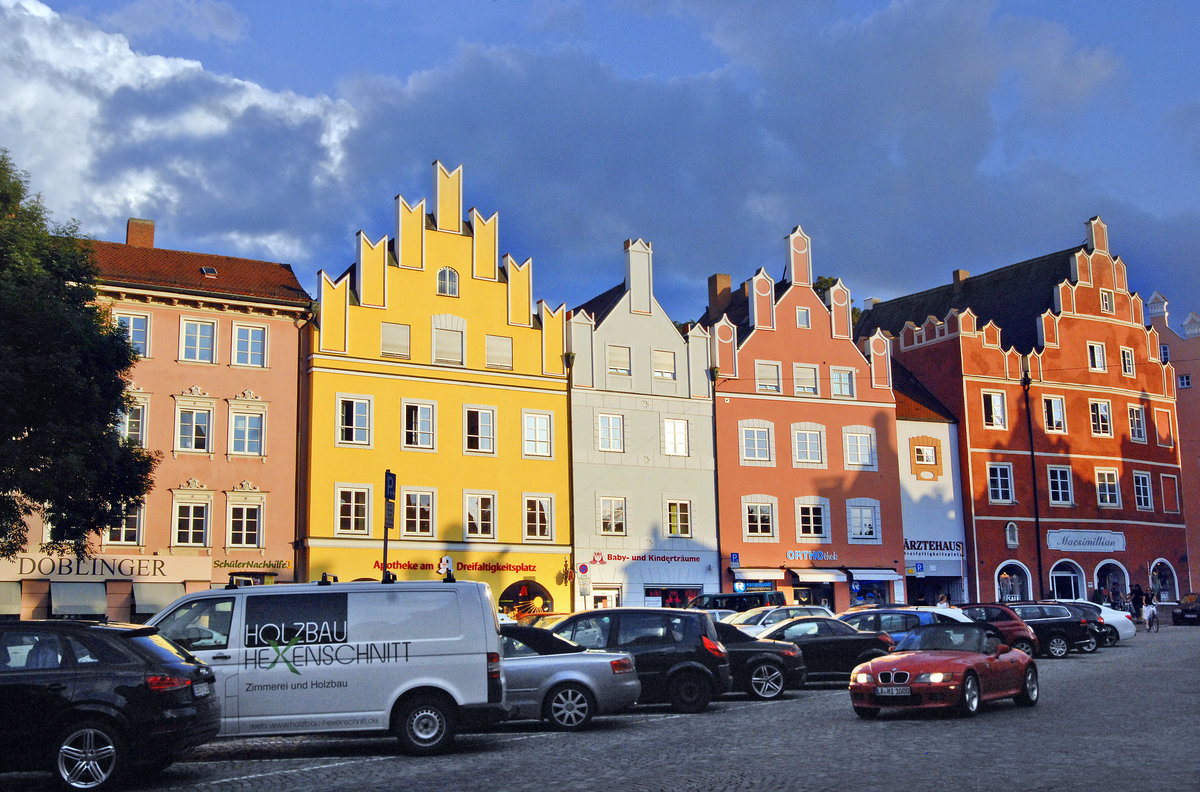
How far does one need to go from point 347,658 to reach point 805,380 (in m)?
40.5

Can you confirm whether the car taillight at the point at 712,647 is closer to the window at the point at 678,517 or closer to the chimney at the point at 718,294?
the window at the point at 678,517

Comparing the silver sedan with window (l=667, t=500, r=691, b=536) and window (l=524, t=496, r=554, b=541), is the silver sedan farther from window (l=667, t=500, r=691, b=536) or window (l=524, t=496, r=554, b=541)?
window (l=667, t=500, r=691, b=536)

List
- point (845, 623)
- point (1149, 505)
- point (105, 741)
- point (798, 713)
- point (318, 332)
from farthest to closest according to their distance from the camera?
1. point (1149, 505)
2. point (318, 332)
3. point (845, 623)
4. point (798, 713)
5. point (105, 741)

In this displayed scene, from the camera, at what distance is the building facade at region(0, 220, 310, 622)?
41688 millimetres

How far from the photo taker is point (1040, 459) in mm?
59469

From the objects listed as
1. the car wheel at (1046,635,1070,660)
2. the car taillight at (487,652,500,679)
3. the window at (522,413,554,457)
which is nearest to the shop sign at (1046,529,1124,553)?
the car wheel at (1046,635,1070,660)

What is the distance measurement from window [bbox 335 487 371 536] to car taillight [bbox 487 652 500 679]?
28446 millimetres

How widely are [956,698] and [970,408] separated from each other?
40.6 metres

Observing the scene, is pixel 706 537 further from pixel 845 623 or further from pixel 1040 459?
pixel 845 623

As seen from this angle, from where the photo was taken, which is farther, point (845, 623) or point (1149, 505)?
point (1149, 505)

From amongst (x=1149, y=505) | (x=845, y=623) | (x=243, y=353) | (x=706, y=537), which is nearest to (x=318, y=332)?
(x=243, y=353)

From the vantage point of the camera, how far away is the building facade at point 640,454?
4941 cm

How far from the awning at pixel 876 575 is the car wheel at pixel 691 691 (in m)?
32.4

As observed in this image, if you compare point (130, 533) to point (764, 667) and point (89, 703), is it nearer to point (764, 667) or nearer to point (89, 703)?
point (764, 667)
